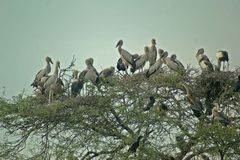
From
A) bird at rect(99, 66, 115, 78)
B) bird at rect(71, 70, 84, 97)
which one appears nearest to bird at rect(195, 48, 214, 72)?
bird at rect(99, 66, 115, 78)

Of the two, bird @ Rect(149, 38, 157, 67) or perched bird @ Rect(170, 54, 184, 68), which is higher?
bird @ Rect(149, 38, 157, 67)

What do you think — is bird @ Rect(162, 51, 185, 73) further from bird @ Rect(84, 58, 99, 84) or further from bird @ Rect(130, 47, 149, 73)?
bird @ Rect(84, 58, 99, 84)

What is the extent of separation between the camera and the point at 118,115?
1702 centimetres

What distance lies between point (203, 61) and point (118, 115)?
11.0 feet

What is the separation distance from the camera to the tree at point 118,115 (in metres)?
16.1

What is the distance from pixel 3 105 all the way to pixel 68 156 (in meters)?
2.58

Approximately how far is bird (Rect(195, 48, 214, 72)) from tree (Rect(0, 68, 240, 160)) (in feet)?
1.90

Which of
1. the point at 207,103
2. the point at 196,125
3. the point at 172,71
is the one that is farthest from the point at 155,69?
the point at 196,125

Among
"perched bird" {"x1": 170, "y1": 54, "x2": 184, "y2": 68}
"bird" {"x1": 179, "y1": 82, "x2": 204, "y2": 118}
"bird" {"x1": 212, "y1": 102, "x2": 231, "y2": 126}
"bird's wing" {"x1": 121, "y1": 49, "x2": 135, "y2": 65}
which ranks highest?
"bird's wing" {"x1": 121, "y1": 49, "x2": 135, "y2": 65}

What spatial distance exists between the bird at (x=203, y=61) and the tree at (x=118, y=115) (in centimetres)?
58

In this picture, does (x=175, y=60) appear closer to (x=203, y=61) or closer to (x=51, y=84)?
(x=203, y=61)

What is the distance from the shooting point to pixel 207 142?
595 inches

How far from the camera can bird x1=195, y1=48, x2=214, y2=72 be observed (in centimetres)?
1780

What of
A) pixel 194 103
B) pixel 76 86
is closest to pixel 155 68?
pixel 76 86
